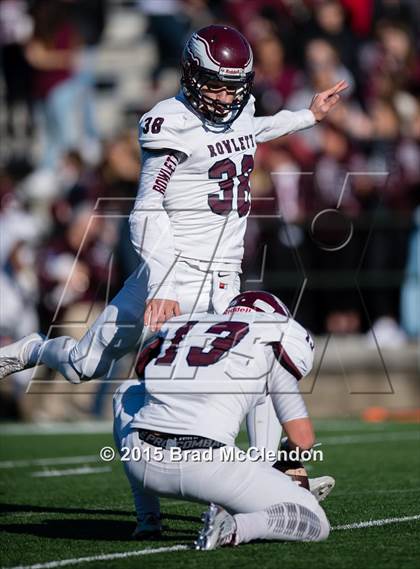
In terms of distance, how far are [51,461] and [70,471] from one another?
2.10 ft

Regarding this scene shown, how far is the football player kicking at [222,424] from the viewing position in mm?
4727

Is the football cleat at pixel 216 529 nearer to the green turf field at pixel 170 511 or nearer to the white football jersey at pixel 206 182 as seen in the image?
the green turf field at pixel 170 511

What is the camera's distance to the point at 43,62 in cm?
1456

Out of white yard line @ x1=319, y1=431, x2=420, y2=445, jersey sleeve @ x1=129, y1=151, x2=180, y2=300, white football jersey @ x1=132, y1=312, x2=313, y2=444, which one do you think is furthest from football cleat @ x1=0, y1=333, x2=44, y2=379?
white yard line @ x1=319, y1=431, x2=420, y2=445

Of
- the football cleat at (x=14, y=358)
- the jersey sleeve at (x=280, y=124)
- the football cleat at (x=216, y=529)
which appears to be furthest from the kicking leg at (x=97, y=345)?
the football cleat at (x=216, y=529)

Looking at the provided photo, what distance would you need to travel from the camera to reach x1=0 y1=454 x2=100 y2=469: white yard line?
8523 millimetres

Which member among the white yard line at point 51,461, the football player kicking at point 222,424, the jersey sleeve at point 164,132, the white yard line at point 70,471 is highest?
the jersey sleeve at point 164,132

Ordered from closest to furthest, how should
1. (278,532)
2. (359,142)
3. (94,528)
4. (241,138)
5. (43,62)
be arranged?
(278,532) < (94,528) < (241,138) < (359,142) < (43,62)

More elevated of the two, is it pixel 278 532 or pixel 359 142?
pixel 278 532

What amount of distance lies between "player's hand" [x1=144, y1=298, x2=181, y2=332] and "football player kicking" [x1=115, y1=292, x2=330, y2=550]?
424 millimetres

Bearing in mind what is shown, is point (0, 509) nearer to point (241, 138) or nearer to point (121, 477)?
point (121, 477)

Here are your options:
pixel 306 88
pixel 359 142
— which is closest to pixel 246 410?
pixel 359 142

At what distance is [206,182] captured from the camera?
6.08 metres

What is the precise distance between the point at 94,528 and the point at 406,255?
6.42m
